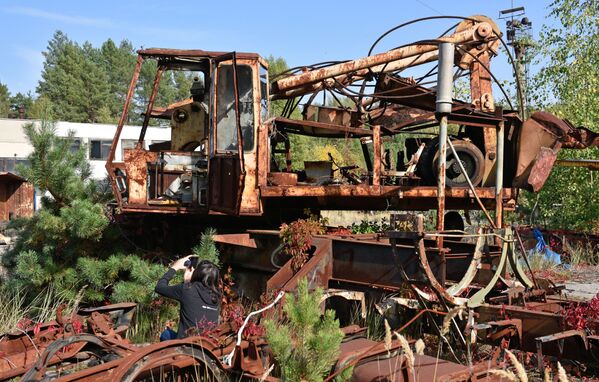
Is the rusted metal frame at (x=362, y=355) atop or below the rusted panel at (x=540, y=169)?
below

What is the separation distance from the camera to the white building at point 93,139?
3312cm

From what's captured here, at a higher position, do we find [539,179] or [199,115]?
[199,115]

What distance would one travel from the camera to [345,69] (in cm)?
963

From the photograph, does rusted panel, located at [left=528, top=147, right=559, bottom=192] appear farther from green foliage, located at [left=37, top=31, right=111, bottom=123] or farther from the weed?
green foliage, located at [left=37, top=31, right=111, bottom=123]

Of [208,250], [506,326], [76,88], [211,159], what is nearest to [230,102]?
[211,159]

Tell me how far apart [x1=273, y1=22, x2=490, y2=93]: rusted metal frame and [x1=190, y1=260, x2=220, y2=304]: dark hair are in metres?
4.39

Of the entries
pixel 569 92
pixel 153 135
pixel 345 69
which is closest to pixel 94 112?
pixel 153 135

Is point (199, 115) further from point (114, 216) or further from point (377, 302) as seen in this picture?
point (377, 302)

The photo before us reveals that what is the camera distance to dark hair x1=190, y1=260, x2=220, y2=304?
6.15 metres

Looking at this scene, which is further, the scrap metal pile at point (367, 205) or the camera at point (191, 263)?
the camera at point (191, 263)

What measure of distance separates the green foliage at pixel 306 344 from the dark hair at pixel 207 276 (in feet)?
5.98

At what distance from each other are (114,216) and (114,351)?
4.59 metres

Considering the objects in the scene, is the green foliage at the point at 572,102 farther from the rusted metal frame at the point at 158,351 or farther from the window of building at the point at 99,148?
the window of building at the point at 99,148

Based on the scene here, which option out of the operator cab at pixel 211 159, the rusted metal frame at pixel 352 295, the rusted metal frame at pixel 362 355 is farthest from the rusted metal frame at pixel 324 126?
the rusted metal frame at pixel 362 355
